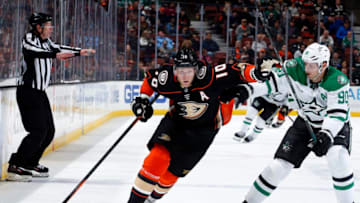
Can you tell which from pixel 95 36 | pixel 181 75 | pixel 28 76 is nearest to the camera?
pixel 181 75

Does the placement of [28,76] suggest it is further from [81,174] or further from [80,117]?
[80,117]

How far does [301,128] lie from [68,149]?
3.48 m

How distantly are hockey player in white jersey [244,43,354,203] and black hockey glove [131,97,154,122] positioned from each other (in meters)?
0.68

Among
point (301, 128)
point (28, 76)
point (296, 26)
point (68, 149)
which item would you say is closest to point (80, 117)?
point (68, 149)

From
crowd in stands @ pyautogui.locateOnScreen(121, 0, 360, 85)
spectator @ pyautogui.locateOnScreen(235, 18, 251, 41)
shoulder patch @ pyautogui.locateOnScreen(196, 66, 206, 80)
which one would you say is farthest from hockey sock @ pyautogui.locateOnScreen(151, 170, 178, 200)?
spectator @ pyautogui.locateOnScreen(235, 18, 251, 41)

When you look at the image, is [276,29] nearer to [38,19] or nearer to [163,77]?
[38,19]

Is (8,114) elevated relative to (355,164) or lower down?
elevated

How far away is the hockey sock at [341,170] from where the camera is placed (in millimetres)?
3068

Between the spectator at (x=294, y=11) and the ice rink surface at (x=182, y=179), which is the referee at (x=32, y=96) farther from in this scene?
the spectator at (x=294, y=11)

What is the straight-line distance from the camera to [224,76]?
3061 mm

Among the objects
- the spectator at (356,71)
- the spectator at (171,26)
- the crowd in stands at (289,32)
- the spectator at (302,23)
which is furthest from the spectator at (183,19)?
the spectator at (356,71)

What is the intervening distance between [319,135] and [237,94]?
0.48 meters

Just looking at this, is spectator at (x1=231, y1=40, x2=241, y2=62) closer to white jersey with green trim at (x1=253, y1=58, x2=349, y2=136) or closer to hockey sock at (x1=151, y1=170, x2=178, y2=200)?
white jersey with green trim at (x1=253, y1=58, x2=349, y2=136)

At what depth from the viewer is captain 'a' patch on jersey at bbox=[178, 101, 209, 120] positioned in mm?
3023
